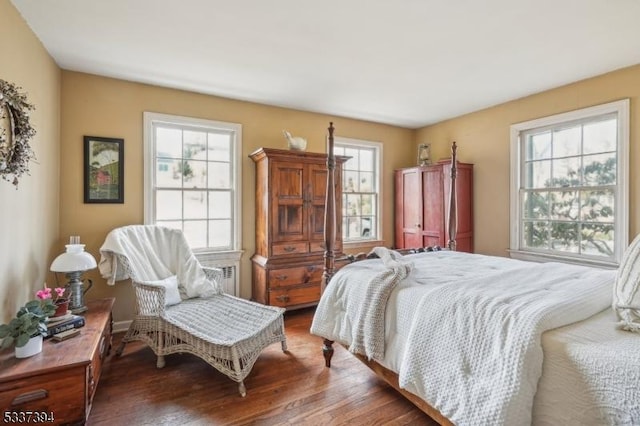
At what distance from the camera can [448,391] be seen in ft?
4.67

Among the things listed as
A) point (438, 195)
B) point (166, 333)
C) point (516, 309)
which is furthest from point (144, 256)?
point (438, 195)

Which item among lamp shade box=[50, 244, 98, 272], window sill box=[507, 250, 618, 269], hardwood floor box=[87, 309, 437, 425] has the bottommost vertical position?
hardwood floor box=[87, 309, 437, 425]

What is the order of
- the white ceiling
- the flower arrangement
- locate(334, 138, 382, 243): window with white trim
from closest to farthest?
the flower arrangement < the white ceiling < locate(334, 138, 382, 243): window with white trim

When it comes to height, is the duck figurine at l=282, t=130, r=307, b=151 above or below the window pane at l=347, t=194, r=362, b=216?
above

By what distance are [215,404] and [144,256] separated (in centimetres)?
147

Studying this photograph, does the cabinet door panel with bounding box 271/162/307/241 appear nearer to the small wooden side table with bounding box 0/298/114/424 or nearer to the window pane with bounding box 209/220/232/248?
the window pane with bounding box 209/220/232/248

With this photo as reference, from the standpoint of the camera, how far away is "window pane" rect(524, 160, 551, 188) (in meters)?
3.53

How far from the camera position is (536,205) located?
3.63m

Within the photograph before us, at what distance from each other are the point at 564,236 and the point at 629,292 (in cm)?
245

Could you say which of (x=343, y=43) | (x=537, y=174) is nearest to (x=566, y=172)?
(x=537, y=174)

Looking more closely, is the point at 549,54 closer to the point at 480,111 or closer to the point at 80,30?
the point at 480,111

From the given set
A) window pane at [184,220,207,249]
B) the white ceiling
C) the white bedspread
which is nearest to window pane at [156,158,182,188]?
window pane at [184,220,207,249]

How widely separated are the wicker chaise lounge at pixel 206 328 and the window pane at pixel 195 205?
103 cm

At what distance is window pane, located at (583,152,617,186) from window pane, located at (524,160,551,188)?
350mm
